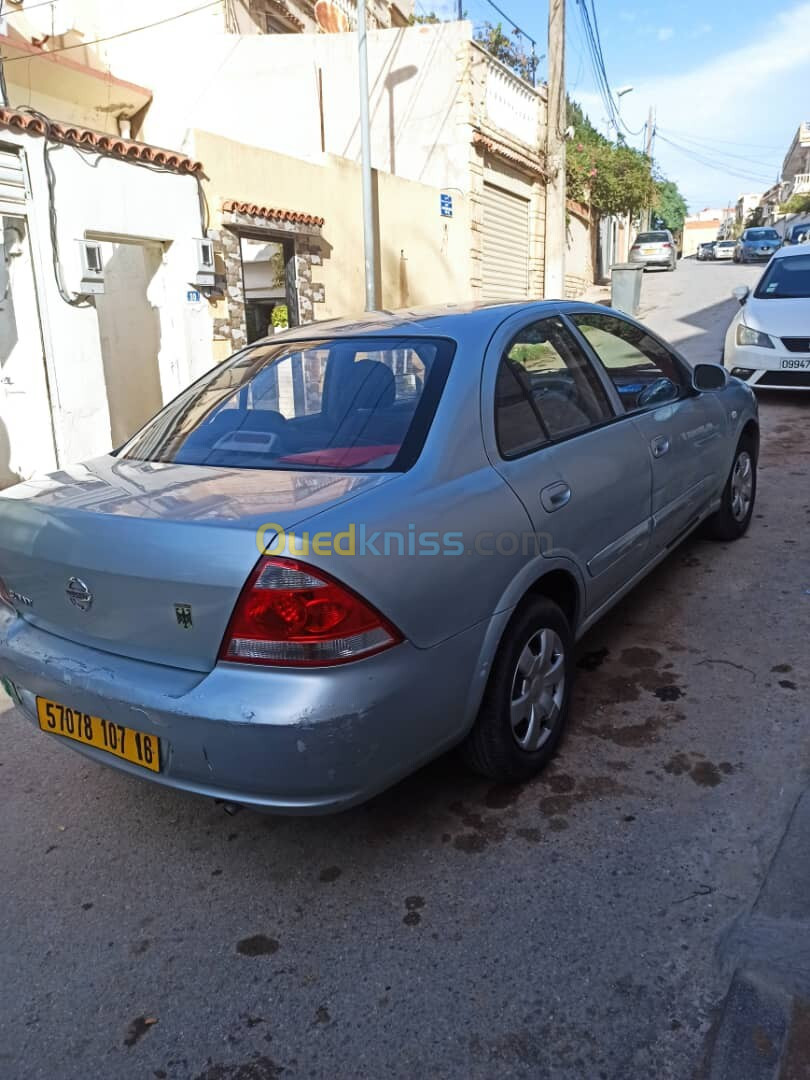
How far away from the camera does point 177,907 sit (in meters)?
2.37

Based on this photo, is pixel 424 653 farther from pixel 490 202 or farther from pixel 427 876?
pixel 490 202

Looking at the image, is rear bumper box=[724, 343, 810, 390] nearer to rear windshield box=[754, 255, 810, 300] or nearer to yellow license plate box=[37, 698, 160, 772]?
rear windshield box=[754, 255, 810, 300]

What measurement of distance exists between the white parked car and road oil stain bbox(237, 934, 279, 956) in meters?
8.24

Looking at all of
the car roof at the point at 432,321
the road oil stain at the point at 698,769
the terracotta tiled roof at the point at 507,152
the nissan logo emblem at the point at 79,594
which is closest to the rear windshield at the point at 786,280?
the terracotta tiled roof at the point at 507,152

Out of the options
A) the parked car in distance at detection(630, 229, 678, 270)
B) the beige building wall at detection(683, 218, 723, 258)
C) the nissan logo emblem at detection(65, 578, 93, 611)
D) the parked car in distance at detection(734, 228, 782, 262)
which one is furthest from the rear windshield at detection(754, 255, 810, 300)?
the beige building wall at detection(683, 218, 723, 258)

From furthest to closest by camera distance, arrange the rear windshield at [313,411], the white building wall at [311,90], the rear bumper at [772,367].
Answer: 1. the white building wall at [311,90]
2. the rear bumper at [772,367]
3. the rear windshield at [313,411]

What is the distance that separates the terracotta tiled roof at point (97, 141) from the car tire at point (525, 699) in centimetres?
732

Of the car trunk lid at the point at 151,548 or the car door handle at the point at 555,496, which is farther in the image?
the car door handle at the point at 555,496

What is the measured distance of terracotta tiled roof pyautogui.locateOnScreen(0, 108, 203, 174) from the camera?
751 cm

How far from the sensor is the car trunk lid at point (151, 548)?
Answer: 206 centimetres

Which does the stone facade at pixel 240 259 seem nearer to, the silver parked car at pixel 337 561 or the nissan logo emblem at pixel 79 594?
the silver parked car at pixel 337 561

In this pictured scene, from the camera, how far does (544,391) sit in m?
3.07

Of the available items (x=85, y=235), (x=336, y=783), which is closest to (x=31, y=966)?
(x=336, y=783)

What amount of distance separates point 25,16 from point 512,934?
14415 mm
